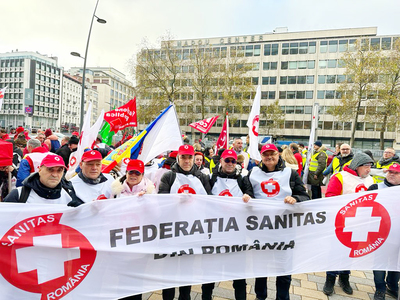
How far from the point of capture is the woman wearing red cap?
3311 millimetres

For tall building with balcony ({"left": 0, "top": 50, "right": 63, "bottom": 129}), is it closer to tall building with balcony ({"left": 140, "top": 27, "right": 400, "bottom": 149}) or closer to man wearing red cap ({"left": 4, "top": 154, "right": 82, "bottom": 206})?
tall building with balcony ({"left": 140, "top": 27, "right": 400, "bottom": 149})

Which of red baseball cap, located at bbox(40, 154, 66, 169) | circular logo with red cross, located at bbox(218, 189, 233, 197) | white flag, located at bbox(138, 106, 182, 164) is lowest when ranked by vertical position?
circular logo with red cross, located at bbox(218, 189, 233, 197)

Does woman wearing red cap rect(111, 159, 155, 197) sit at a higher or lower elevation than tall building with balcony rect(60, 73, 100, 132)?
lower

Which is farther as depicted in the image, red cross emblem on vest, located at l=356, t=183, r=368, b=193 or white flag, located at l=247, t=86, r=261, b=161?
white flag, located at l=247, t=86, r=261, b=161

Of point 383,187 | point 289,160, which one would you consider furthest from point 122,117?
point 383,187

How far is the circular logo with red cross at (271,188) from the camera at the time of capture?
3328 mm

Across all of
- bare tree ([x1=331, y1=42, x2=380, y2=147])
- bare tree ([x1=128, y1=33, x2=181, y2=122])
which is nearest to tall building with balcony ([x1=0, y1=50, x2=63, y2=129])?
bare tree ([x1=128, y1=33, x2=181, y2=122])

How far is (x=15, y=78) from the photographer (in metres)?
85.2

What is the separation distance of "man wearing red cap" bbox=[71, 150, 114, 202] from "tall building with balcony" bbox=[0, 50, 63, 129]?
92850 mm

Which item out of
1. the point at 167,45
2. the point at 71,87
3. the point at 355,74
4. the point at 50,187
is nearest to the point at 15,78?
the point at 71,87

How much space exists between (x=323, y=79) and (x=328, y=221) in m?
53.5

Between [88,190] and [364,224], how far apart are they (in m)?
3.30

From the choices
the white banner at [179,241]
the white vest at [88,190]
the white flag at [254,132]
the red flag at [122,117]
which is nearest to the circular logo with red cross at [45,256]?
the white banner at [179,241]

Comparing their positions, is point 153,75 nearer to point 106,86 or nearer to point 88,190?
point 88,190
